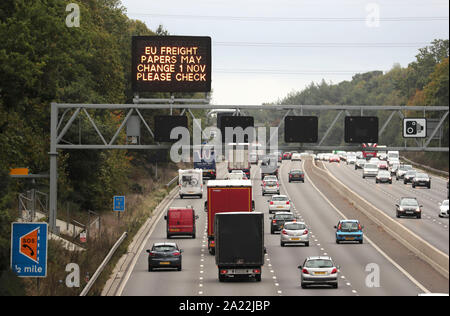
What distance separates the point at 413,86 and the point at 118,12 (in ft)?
288

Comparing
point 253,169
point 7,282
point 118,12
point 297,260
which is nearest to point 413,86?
point 253,169

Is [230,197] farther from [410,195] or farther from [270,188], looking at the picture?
[410,195]

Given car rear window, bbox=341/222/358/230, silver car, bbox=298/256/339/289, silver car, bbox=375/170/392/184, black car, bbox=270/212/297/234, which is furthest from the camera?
silver car, bbox=375/170/392/184

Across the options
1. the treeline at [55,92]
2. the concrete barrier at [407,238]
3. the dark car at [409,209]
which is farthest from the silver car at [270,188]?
the dark car at [409,209]

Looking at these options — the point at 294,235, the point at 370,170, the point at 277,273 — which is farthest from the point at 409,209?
the point at 370,170

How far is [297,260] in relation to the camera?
164 feet

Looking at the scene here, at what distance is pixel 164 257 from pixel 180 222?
625 inches

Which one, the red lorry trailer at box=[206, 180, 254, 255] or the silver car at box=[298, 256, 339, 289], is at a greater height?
the red lorry trailer at box=[206, 180, 254, 255]

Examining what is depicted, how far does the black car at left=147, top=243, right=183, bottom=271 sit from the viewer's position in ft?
149

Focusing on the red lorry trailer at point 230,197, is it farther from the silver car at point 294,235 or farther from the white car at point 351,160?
the white car at point 351,160

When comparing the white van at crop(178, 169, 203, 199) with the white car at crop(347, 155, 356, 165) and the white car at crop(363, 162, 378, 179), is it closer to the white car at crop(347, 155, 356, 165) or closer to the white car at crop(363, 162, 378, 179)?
the white car at crop(363, 162, 378, 179)

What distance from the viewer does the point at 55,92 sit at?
4728 cm

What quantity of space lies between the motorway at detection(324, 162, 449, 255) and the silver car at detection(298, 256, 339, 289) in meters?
7.45

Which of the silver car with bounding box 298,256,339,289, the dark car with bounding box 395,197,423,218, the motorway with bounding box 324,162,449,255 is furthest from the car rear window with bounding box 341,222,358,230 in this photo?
the silver car with bounding box 298,256,339,289
